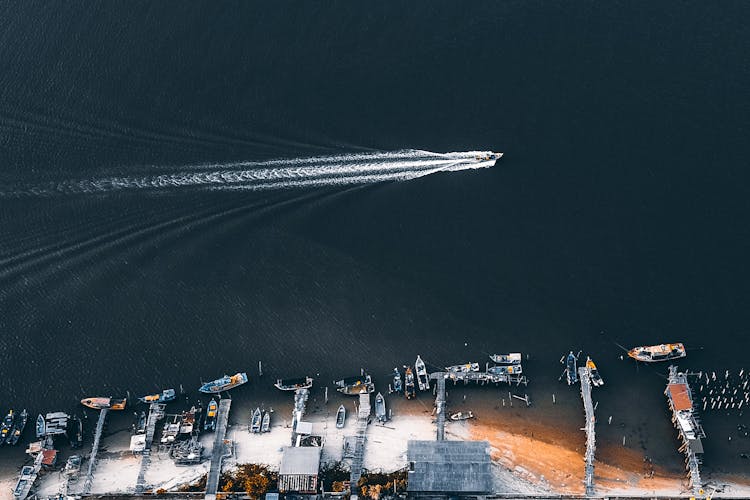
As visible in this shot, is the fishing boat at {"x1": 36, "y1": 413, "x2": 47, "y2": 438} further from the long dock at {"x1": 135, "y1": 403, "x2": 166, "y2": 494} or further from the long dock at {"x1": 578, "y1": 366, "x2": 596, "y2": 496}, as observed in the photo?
the long dock at {"x1": 578, "y1": 366, "x2": 596, "y2": 496}

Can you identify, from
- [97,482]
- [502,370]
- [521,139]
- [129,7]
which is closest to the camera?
[97,482]

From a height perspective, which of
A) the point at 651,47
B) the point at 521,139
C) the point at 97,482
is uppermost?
the point at 651,47

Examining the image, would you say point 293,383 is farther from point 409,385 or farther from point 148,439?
point 148,439

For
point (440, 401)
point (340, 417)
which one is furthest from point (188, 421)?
point (440, 401)

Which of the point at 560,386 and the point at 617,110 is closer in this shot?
the point at 560,386

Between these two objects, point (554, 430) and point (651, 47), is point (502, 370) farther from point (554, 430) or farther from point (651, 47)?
point (651, 47)

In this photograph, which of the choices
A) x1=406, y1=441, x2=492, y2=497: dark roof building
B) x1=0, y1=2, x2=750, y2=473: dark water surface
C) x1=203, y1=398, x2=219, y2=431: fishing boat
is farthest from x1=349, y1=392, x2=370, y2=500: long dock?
x1=203, y1=398, x2=219, y2=431: fishing boat

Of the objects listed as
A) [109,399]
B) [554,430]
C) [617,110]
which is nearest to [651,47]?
[617,110]
